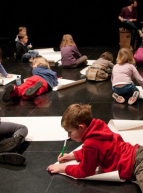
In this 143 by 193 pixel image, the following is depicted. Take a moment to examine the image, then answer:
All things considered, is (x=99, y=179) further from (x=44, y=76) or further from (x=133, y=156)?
(x=44, y=76)

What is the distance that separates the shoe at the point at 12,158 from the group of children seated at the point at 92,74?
157 cm

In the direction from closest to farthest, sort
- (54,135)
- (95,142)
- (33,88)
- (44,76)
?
(95,142) < (54,135) < (33,88) < (44,76)

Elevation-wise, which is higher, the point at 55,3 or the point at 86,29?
the point at 55,3

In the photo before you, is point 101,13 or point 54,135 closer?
point 54,135

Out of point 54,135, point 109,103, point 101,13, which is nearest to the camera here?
point 54,135

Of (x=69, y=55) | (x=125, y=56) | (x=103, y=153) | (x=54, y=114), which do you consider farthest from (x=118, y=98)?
(x=69, y=55)

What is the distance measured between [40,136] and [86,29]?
24.4 feet

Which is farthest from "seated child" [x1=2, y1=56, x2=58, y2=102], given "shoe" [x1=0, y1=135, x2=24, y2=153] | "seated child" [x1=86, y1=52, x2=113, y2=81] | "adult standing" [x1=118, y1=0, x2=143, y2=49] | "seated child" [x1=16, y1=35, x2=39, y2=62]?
"adult standing" [x1=118, y1=0, x2=143, y2=49]

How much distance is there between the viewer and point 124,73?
387cm

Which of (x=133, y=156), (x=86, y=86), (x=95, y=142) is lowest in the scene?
(x=86, y=86)

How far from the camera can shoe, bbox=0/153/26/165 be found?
2438mm

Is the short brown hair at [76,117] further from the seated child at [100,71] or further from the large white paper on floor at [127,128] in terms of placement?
the seated child at [100,71]

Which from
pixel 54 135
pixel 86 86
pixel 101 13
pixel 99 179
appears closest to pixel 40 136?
pixel 54 135

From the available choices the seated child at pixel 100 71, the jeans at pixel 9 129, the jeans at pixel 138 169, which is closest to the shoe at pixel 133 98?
the seated child at pixel 100 71
